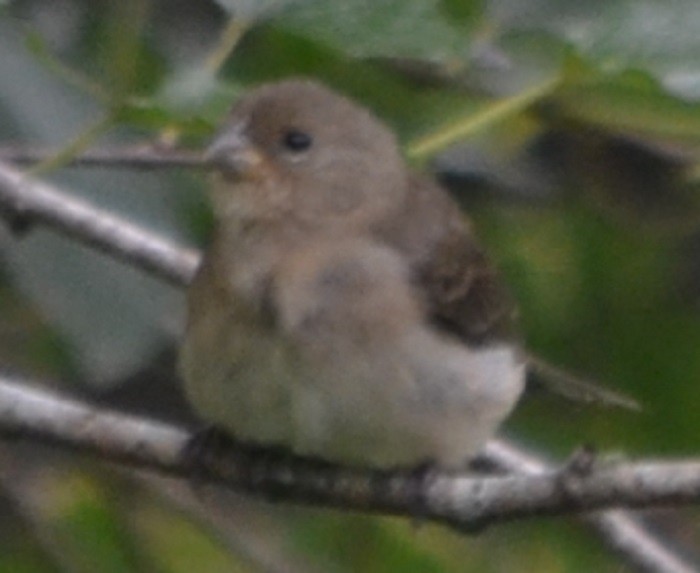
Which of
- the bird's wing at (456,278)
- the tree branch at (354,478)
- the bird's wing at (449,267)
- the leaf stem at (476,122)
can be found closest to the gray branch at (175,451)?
the tree branch at (354,478)

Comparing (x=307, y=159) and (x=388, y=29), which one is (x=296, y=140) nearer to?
(x=307, y=159)

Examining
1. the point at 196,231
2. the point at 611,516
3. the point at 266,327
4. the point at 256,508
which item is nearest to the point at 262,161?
the point at 196,231

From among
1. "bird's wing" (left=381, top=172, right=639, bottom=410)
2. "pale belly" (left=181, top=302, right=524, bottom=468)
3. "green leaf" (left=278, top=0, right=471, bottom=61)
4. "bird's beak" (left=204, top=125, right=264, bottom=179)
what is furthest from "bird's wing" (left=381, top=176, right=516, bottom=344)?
"green leaf" (left=278, top=0, right=471, bottom=61)

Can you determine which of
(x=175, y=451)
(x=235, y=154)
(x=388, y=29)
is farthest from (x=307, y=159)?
A: (x=388, y=29)

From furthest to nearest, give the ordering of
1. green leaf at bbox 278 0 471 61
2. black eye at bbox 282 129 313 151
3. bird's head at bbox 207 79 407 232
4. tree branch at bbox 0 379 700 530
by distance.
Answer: black eye at bbox 282 129 313 151 < bird's head at bbox 207 79 407 232 < green leaf at bbox 278 0 471 61 < tree branch at bbox 0 379 700 530

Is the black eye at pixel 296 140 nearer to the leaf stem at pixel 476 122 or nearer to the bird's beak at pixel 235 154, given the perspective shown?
the bird's beak at pixel 235 154

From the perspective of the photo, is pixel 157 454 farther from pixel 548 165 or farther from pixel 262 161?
pixel 548 165

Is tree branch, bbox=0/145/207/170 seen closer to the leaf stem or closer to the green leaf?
the leaf stem
